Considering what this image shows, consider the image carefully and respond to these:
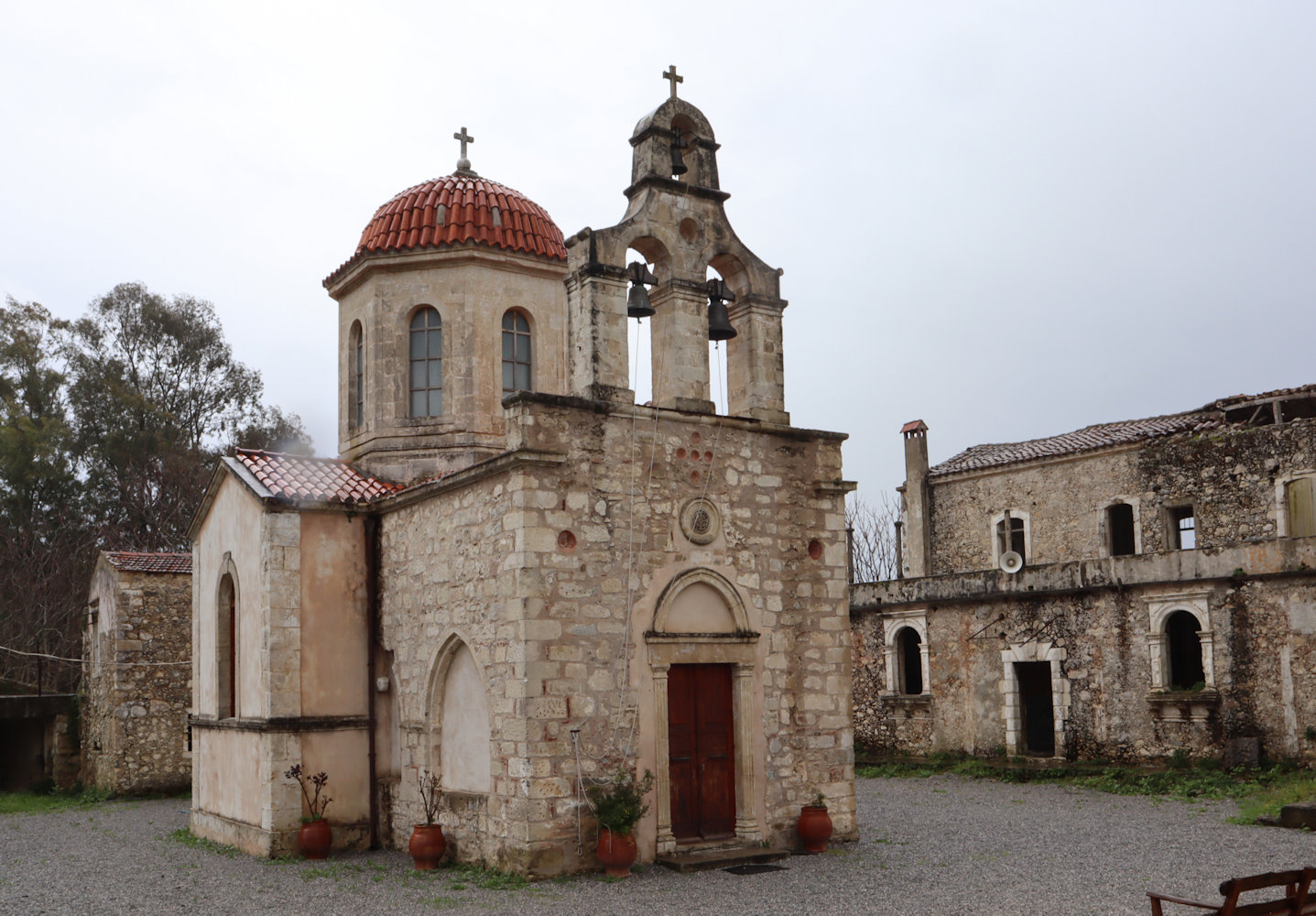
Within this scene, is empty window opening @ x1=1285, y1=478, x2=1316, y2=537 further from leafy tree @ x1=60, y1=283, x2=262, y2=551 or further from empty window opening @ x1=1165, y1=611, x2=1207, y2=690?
leafy tree @ x1=60, y1=283, x2=262, y2=551

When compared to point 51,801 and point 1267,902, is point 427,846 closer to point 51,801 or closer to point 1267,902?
point 1267,902

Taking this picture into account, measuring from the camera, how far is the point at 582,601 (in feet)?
34.5

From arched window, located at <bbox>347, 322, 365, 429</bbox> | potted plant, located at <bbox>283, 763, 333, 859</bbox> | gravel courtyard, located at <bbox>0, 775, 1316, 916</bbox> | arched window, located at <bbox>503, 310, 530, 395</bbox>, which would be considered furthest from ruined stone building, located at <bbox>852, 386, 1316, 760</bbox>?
potted plant, located at <bbox>283, 763, 333, 859</bbox>

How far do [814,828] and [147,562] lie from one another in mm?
13509

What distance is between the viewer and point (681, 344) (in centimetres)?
1148

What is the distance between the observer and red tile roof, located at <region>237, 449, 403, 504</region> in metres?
13.1

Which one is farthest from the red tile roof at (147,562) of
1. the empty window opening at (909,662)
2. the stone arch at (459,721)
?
the empty window opening at (909,662)

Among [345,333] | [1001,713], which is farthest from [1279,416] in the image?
[345,333]

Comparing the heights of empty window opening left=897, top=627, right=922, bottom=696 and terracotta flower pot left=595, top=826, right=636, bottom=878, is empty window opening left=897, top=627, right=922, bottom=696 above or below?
above

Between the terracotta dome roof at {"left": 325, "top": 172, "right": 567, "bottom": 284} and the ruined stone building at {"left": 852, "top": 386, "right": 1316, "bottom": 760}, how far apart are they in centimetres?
1036

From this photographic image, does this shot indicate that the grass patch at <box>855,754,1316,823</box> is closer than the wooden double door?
A: No

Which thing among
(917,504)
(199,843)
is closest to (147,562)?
(199,843)

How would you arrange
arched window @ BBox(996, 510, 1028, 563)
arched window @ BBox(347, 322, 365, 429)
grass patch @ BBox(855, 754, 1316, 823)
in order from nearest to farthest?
grass patch @ BBox(855, 754, 1316, 823)
arched window @ BBox(347, 322, 365, 429)
arched window @ BBox(996, 510, 1028, 563)

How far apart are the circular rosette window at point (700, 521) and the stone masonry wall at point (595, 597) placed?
84mm
